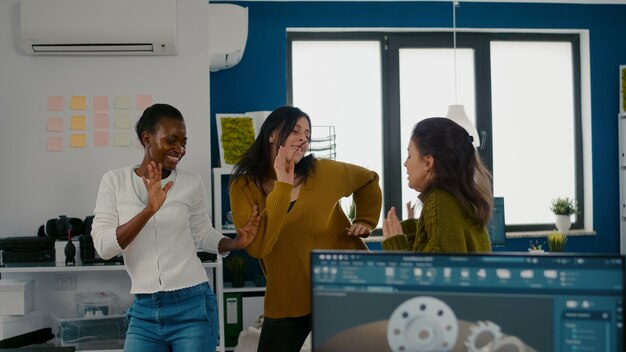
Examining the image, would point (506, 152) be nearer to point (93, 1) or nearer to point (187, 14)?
point (187, 14)

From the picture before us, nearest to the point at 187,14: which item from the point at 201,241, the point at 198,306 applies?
the point at 201,241

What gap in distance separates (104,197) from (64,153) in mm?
2020

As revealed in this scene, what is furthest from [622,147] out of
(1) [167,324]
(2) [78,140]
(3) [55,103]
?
(1) [167,324]

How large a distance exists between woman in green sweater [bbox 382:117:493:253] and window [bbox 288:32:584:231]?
426 centimetres

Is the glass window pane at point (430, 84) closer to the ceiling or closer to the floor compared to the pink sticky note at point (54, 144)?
closer to the ceiling

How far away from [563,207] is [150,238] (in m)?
4.77

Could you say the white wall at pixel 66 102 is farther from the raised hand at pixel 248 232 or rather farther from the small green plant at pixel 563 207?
the small green plant at pixel 563 207

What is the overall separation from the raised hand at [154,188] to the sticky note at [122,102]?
80.7 inches

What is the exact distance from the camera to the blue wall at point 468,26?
589 cm

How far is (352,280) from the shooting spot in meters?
1.29

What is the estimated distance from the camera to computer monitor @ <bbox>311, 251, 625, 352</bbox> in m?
1.21

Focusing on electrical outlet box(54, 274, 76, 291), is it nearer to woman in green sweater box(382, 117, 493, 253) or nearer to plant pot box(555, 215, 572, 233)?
woman in green sweater box(382, 117, 493, 253)

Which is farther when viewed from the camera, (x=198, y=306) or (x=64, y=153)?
(x=64, y=153)

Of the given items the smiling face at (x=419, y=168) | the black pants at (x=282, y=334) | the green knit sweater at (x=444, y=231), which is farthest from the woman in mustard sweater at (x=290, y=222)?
the green knit sweater at (x=444, y=231)
